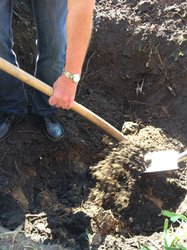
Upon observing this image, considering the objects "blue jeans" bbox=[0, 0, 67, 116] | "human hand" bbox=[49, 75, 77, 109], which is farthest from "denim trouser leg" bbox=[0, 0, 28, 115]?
"human hand" bbox=[49, 75, 77, 109]

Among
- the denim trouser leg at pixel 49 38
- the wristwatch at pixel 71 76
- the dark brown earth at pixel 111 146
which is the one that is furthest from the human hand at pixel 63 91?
the dark brown earth at pixel 111 146

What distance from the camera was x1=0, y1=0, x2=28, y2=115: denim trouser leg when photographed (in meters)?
2.53

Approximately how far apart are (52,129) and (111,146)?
16.1 inches

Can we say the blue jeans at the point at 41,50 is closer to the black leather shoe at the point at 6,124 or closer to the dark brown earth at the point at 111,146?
the black leather shoe at the point at 6,124

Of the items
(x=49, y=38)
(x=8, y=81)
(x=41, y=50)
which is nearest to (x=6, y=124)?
(x=8, y=81)

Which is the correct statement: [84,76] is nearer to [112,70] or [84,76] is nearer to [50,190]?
[112,70]

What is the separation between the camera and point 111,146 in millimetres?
2984

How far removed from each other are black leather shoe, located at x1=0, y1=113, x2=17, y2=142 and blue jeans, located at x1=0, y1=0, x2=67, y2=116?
0.12 feet

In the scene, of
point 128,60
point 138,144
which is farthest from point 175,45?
point 138,144

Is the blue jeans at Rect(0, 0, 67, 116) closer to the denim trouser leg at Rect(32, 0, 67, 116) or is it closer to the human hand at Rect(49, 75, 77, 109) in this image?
the denim trouser leg at Rect(32, 0, 67, 116)

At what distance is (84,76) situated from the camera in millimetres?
3387

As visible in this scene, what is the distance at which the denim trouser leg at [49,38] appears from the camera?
2.51m

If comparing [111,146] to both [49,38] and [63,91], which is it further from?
[63,91]

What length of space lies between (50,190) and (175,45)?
142cm
